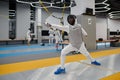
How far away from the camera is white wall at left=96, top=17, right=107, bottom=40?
60.2 ft

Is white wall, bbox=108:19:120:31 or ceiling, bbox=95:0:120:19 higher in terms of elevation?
ceiling, bbox=95:0:120:19

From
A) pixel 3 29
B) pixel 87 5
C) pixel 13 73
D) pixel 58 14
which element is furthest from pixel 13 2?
pixel 13 73

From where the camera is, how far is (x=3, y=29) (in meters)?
11.6

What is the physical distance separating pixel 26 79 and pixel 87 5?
223 inches

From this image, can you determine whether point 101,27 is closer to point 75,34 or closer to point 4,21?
point 4,21

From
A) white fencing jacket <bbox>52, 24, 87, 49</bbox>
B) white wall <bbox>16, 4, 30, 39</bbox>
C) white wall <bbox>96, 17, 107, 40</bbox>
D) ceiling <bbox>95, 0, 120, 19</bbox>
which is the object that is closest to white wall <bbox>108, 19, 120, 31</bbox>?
white wall <bbox>96, 17, 107, 40</bbox>

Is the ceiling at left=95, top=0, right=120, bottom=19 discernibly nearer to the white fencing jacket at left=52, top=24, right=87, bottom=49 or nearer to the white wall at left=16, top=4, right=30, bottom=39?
the white wall at left=16, top=4, right=30, bottom=39

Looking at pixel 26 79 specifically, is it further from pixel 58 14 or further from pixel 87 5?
pixel 58 14

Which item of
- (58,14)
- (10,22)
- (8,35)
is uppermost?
(58,14)

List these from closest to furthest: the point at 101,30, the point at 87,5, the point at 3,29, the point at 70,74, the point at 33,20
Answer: the point at 70,74 → the point at 87,5 → the point at 3,29 → the point at 33,20 → the point at 101,30

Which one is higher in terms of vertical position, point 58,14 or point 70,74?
point 58,14

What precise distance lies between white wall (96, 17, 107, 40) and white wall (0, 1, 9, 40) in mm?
11490

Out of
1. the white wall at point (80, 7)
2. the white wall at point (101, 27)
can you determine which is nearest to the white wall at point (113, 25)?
the white wall at point (101, 27)

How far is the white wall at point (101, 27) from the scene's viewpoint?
18.4 meters
